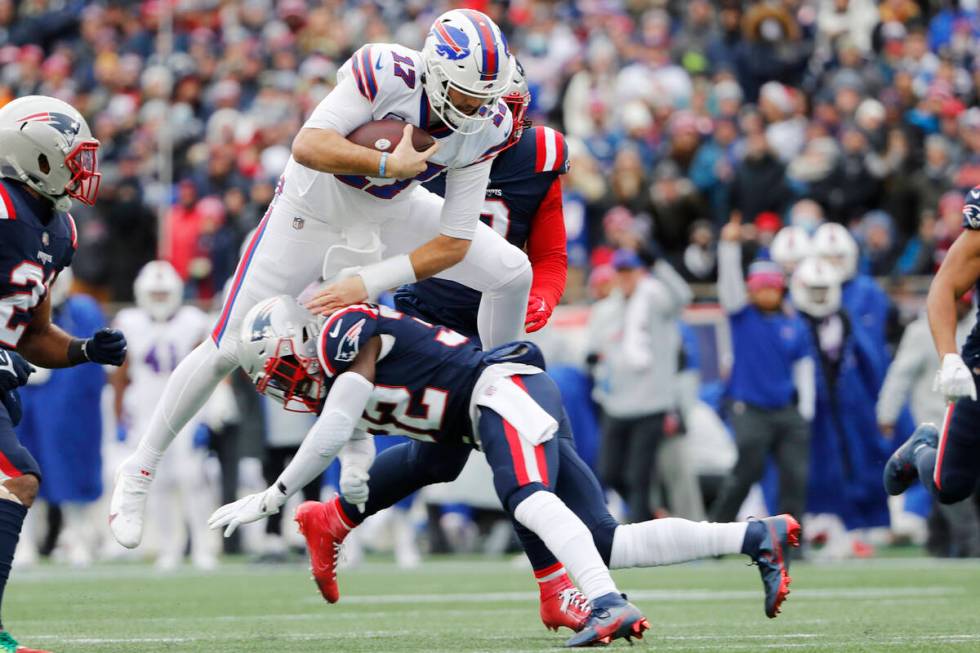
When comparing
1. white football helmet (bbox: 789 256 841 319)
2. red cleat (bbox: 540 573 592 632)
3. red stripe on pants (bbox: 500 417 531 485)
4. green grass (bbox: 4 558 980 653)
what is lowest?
Answer: green grass (bbox: 4 558 980 653)

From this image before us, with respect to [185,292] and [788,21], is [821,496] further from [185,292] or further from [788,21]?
[185,292]

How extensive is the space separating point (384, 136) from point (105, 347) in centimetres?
113

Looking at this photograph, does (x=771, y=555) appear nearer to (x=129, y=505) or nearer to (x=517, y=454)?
(x=517, y=454)

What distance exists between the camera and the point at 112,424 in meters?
13.0

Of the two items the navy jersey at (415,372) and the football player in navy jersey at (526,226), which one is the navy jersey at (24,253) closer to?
the navy jersey at (415,372)

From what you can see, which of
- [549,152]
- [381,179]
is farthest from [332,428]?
[549,152]

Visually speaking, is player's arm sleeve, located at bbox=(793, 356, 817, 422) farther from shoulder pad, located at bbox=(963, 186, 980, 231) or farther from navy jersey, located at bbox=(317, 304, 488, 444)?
navy jersey, located at bbox=(317, 304, 488, 444)

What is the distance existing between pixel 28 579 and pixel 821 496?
16.6 ft

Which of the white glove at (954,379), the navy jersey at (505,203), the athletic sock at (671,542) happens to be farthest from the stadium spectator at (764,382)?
the athletic sock at (671,542)

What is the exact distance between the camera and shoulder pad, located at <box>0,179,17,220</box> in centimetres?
529

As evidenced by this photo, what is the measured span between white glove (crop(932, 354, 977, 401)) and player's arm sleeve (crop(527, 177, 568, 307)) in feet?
4.84

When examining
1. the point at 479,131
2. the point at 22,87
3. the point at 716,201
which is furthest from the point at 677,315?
the point at 22,87

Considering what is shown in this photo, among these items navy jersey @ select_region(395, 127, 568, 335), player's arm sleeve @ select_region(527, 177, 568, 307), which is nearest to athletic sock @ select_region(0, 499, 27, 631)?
navy jersey @ select_region(395, 127, 568, 335)

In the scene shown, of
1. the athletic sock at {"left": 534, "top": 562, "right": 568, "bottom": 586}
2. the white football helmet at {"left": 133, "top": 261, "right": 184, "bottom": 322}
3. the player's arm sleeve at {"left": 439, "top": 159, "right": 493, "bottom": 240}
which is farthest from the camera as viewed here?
the white football helmet at {"left": 133, "top": 261, "right": 184, "bottom": 322}
